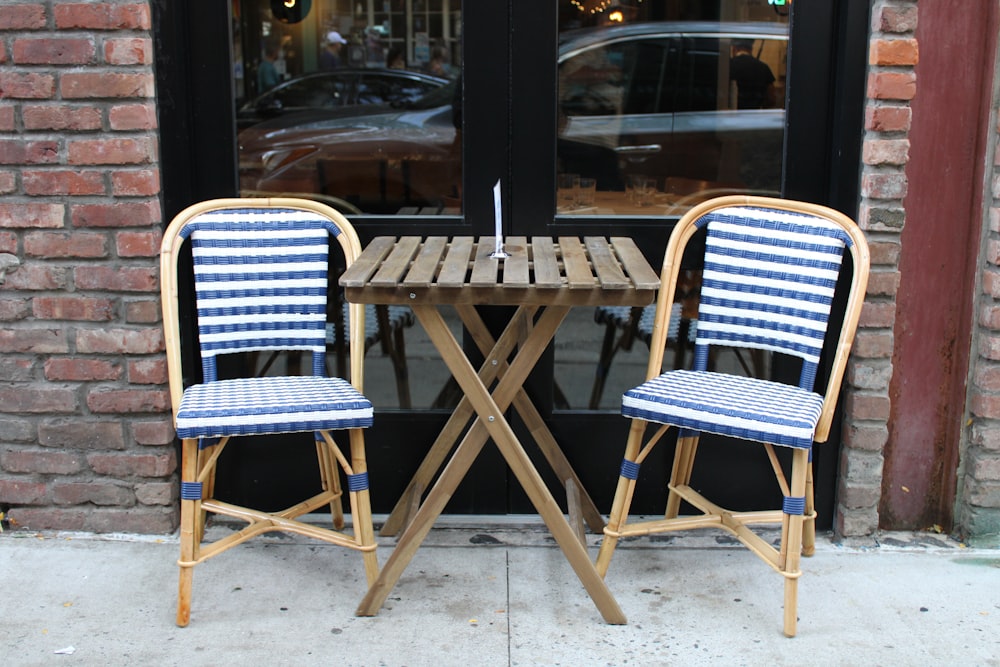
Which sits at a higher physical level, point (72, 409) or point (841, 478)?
point (72, 409)

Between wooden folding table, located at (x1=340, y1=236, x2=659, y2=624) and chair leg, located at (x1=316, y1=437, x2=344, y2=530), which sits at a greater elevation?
wooden folding table, located at (x1=340, y1=236, x2=659, y2=624)

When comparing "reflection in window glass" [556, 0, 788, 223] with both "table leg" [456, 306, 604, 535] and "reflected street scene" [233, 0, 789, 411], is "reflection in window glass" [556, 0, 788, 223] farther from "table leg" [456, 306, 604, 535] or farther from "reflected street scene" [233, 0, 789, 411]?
"table leg" [456, 306, 604, 535]

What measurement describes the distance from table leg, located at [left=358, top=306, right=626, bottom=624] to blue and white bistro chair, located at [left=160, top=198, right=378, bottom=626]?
0.50ft

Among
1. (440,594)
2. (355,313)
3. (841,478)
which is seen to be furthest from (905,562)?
(355,313)

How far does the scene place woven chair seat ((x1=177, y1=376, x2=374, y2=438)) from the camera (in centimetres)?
264

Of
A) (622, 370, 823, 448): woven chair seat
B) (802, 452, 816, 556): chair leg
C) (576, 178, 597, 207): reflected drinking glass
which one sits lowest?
(802, 452, 816, 556): chair leg

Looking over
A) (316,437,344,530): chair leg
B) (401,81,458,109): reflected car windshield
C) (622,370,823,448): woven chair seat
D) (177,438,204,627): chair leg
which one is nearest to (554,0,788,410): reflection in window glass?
(401,81,458,109): reflected car windshield

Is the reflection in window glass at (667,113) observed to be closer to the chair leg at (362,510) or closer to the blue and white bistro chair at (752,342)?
the blue and white bistro chair at (752,342)

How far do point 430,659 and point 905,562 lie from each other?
1497mm

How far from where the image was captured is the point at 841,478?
327 cm

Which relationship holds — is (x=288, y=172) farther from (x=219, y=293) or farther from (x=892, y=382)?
(x=892, y=382)

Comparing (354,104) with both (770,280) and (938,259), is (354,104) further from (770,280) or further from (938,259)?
(938,259)

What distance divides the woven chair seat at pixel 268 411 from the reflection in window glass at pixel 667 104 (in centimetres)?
99

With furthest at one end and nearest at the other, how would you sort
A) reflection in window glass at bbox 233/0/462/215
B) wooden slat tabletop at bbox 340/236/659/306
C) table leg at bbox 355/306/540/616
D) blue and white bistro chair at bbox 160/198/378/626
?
reflection in window glass at bbox 233/0/462/215 < blue and white bistro chair at bbox 160/198/378/626 < table leg at bbox 355/306/540/616 < wooden slat tabletop at bbox 340/236/659/306
